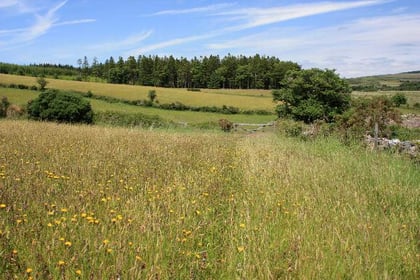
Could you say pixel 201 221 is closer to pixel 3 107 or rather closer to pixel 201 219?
pixel 201 219

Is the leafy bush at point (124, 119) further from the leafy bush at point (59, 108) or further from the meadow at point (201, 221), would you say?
the meadow at point (201, 221)

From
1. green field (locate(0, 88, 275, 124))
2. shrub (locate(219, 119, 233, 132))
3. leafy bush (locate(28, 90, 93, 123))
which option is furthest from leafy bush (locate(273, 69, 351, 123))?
leafy bush (locate(28, 90, 93, 123))

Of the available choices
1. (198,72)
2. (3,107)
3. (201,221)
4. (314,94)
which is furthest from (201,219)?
(198,72)

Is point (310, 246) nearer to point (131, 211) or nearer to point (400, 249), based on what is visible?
point (400, 249)

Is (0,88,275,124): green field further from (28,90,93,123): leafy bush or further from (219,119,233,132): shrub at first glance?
(28,90,93,123): leafy bush

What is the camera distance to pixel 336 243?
11.7 feet

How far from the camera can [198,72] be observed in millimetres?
115312

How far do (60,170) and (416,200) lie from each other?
543 centimetres

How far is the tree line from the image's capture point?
110062 millimetres

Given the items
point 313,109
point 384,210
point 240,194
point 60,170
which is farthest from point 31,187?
point 313,109

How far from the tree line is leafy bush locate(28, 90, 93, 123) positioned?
81772 mm

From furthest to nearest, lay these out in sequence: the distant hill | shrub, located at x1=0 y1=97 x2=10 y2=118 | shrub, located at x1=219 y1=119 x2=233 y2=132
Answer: the distant hill, shrub, located at x1=219 y1=119 x2=233 y2=132, shrub, located at x1=0 y1=97 x2=10 y2=118

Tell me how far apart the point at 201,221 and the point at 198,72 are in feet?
372

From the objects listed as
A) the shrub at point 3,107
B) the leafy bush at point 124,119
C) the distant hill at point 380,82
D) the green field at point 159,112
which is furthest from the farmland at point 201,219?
the distant hill at point 380,82
